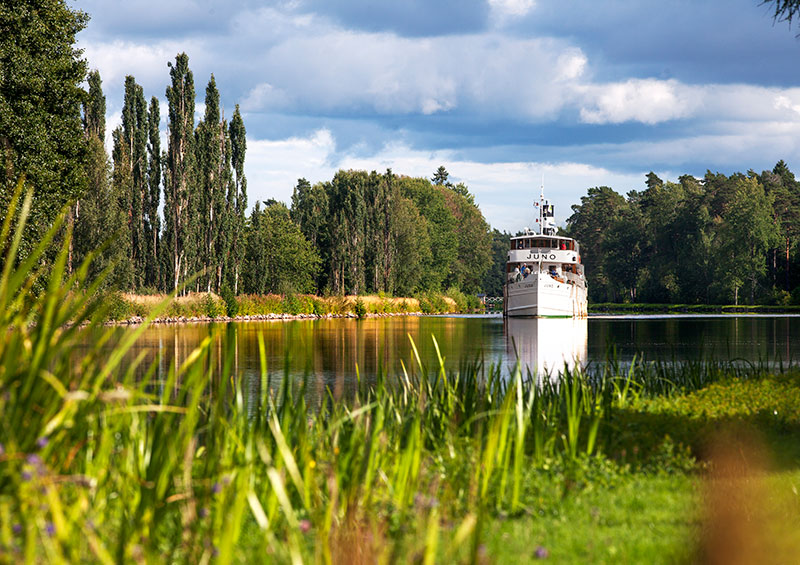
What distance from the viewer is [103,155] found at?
37.6 meters

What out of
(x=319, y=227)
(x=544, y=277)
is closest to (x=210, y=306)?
(x=544, y=277)

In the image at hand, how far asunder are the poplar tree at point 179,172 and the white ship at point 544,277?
1980cm

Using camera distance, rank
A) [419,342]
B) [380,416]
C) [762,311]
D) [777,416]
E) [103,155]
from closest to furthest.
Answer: [380,416] < [777,416] < [419,342] < [103,155] < [762,311]

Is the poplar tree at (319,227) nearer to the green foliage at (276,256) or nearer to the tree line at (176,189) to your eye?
the green foliage at (276,256)

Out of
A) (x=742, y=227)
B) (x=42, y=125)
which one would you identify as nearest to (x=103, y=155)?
(x=42, y=125)

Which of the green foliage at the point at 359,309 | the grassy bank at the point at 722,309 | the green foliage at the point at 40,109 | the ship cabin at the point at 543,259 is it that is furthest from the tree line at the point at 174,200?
the grassy bank at the point at 722,309

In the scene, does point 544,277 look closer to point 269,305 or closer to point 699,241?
point 269,305

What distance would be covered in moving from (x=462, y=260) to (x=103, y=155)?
67.1 metres

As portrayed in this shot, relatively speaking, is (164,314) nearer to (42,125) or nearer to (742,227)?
(42,125)

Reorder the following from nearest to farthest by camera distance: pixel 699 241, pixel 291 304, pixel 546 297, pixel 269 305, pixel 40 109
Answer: pixel 40 109
pixel 546 297
pixel 269 305
pixel 291 304
pixel 699 241

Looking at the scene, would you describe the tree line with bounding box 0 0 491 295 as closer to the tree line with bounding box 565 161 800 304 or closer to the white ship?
the white ship

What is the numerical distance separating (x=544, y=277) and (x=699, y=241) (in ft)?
133

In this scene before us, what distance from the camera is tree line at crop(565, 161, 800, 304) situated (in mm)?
72188

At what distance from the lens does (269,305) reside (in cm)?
4819
